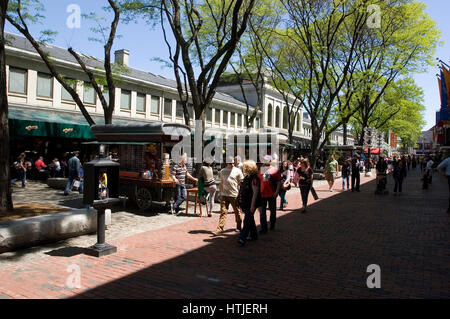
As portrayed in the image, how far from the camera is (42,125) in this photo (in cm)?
1848

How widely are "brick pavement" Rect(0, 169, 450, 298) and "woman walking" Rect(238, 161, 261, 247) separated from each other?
1.16 feet

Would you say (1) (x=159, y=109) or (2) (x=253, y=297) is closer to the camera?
(2) (x=253, y=297)

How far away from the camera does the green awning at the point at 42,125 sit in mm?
17547

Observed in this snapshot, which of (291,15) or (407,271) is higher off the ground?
(291,15)

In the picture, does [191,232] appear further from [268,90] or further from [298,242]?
[268,90]

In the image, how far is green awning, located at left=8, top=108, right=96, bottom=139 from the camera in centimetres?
1755

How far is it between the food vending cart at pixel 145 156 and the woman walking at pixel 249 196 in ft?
12.6

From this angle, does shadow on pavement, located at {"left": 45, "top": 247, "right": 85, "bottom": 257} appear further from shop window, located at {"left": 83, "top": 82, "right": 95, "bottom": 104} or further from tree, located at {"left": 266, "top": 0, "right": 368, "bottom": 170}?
shop window, located at {"left": 83, "top": 82, "right": 95, "bottom": 104}

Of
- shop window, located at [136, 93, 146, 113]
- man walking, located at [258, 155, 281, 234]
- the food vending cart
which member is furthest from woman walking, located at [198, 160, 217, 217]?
shop window, located at [136, 93, 146, 113]

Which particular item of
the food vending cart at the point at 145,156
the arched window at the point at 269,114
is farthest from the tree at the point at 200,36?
the arched window at the point at 269,114
